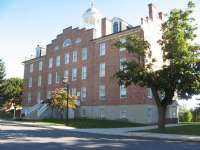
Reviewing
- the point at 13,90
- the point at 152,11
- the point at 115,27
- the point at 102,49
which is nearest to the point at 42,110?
the point at 102,49

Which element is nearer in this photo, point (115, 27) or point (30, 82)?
point (115, 27)

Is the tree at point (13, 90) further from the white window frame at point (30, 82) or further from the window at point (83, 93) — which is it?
the window at point (83, 93)

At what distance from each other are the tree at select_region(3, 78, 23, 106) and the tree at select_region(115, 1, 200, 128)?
4579cm

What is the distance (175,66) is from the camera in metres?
24.9

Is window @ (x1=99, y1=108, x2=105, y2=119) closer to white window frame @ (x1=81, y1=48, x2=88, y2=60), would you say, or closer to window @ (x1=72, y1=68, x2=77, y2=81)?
window @ (x1=72, y1=68, x2=77, y2=81)

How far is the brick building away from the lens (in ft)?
122

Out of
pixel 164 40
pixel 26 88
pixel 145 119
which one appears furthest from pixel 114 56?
pixel 26 88

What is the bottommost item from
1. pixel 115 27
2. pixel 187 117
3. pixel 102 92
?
pixel 187 117

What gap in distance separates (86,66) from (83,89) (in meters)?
3.56

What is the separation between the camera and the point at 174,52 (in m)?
25.4

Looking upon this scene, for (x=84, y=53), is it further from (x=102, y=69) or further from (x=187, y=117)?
(x=187, y=117)

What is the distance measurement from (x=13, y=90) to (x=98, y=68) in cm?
3259

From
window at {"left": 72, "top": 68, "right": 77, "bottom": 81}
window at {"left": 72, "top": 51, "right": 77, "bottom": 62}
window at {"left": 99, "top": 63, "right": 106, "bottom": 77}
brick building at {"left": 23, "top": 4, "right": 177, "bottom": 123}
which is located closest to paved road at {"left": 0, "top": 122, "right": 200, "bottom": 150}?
brick building at {"left": 23, "top": 4, "right": 177, "bottom": 123}

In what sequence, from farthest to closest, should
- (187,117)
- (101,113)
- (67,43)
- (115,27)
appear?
(67,43) → (187,117) → (115,27) → (101,113)
